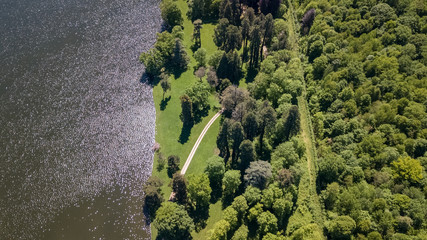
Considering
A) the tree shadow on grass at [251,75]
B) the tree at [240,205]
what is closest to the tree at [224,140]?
the tree at [240,205]

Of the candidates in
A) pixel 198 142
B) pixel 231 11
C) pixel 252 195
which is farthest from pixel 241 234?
pixel 231 11

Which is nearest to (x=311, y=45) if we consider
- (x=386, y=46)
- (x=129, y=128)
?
(x=386, y=46)

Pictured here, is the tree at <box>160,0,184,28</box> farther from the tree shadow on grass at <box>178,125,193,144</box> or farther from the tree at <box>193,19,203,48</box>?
the tree shadow on grass at <box>178,125,193,144</box>

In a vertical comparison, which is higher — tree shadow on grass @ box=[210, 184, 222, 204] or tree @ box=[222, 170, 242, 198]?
tree @ box=[222, 170, 242, 198]

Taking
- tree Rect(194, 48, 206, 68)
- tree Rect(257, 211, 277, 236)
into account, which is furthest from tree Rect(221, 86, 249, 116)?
tree Rect(257, 211, 277, 236)

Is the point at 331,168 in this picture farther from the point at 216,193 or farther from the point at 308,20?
the point at 308,20

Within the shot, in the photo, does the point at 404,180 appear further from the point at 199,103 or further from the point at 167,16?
the point at 167,16
